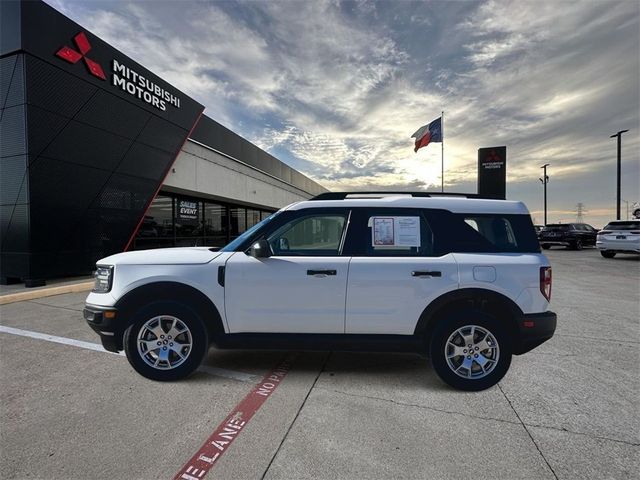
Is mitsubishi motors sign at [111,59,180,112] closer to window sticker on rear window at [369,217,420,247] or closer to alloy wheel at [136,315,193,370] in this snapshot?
alloy wheel at [136,315,193,370]

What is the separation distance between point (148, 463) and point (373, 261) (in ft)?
7.57

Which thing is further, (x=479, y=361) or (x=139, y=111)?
(x=139, y=111)

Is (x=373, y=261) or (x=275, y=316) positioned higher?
(x=373, y=261)

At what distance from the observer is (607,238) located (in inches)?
557

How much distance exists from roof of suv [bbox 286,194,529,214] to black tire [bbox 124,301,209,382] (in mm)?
1505

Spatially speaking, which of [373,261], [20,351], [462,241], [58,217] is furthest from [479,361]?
[58,217]

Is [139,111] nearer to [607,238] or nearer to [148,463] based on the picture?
[148,463]

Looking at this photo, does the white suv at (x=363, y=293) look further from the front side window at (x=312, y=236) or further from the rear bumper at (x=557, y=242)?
the rear bumper at (x=557, y=242)

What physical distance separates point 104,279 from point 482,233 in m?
3.94

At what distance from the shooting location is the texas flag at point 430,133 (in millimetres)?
16938

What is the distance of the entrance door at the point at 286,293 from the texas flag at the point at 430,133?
1600cm

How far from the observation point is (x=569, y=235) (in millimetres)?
19578

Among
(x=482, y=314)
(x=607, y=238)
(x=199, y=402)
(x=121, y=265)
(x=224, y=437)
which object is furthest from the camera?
(x=607, y=238)

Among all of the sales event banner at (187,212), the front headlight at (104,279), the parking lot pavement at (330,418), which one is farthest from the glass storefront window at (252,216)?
the front headlight at (104,279)
